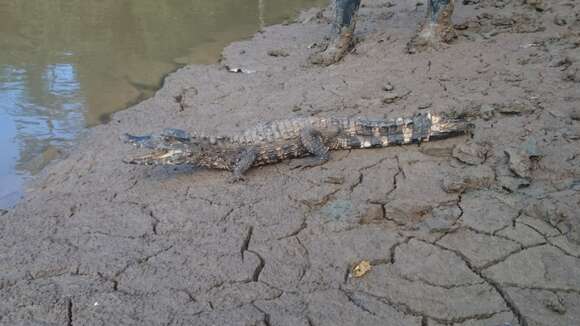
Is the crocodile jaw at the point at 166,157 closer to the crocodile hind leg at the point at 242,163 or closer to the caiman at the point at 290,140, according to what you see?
the caiman at the point at 290,140

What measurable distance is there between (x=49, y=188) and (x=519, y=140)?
4.50 meters

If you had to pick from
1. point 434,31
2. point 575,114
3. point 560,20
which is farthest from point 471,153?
point 560,20

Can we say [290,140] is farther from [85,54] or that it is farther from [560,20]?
[85,54]

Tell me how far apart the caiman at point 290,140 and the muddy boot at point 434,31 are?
272 cm

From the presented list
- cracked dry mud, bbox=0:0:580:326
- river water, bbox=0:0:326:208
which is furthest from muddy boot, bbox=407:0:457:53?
river water, bbox=0:0:326:208

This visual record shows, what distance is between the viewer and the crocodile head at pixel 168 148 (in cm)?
468

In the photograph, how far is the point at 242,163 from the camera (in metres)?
4.72

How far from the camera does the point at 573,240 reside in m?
3.35

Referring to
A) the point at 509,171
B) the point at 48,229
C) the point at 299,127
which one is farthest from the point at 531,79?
the point at 48,229

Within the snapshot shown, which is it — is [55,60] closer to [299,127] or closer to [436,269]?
[299,127]

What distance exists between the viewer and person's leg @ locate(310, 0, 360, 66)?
7.52 meters

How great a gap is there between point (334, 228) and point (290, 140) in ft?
4.56

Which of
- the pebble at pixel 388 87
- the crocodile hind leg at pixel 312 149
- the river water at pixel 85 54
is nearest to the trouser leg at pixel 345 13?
the pebble at pixel 388 87

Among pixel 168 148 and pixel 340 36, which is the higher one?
pixel 340 36
